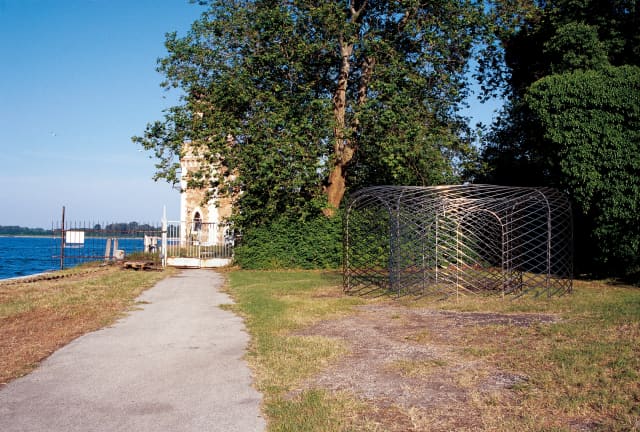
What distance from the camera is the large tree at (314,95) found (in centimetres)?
2244

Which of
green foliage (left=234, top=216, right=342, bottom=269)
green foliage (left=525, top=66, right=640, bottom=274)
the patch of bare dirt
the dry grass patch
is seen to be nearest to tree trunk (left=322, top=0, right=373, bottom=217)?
green foliage (left=234, top=216, right=342, bottom=269)

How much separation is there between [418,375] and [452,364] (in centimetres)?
80

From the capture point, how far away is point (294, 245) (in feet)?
82.6

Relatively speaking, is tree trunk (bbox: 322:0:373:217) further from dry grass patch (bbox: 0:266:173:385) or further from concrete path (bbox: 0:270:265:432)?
concrete path (bbox: 0:270:265:432)

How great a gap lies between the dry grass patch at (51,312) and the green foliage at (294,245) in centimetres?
581

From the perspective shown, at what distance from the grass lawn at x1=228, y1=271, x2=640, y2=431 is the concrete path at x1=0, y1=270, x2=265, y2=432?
0.40 m

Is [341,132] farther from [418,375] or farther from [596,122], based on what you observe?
[418,375]

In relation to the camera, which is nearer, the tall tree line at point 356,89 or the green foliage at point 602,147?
the green foliage at point 602,147

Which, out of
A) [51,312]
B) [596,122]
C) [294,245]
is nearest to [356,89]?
[294,245]

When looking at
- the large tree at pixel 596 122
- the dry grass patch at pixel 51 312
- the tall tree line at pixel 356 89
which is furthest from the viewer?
the tall tree line at pixel 356 89

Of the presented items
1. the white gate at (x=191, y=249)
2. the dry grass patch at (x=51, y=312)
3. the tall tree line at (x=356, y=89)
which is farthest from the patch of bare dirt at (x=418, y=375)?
the white gate at (x=191, y=249)

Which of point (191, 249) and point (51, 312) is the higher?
point (191, 249)

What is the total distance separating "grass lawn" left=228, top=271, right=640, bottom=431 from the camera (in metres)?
5.55

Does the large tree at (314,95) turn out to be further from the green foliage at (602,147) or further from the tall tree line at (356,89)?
the green foliage at (602,147)
